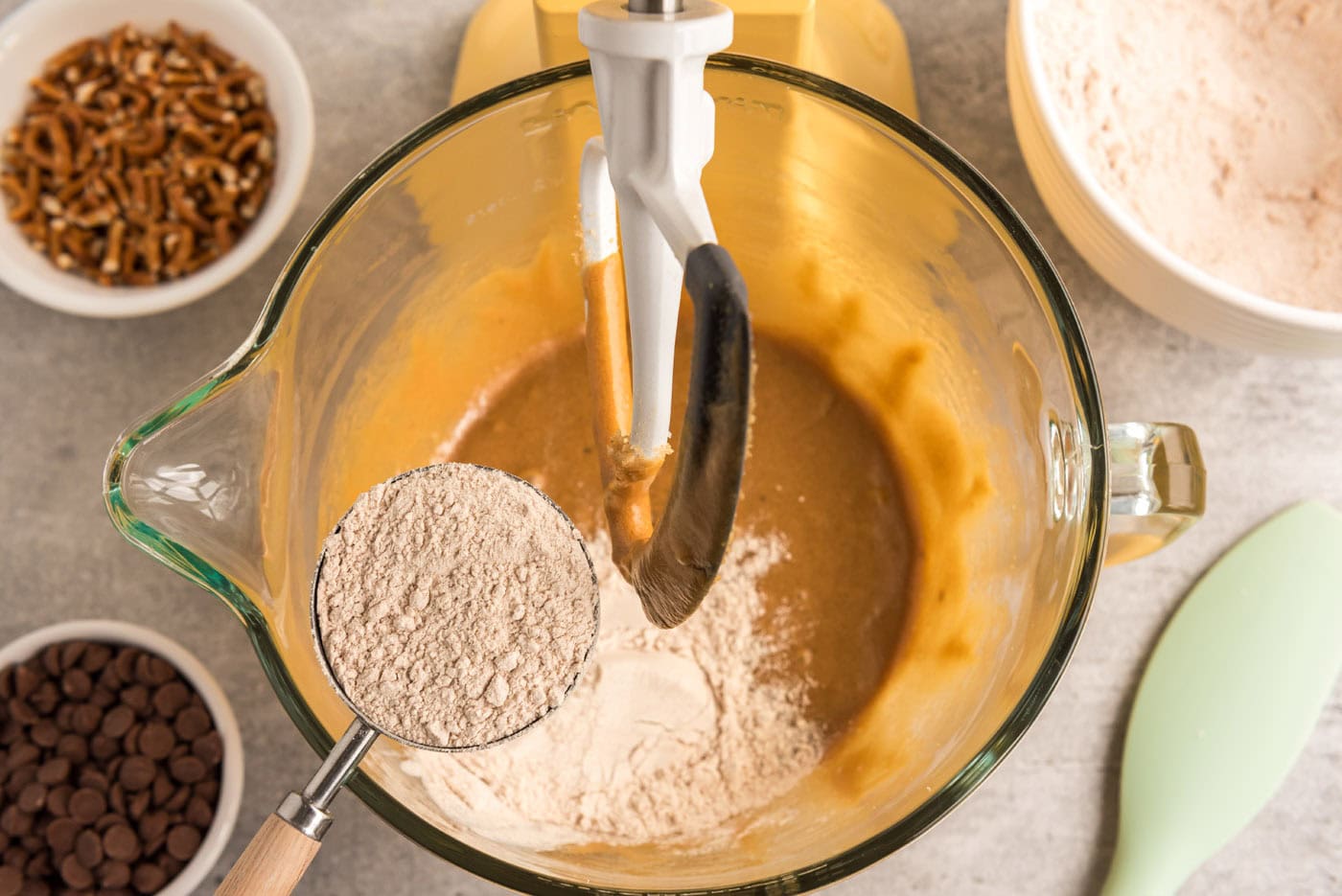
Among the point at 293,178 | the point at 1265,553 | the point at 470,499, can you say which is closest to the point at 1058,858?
the point at 1265,553

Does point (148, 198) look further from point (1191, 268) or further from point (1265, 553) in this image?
point (1265, 553)

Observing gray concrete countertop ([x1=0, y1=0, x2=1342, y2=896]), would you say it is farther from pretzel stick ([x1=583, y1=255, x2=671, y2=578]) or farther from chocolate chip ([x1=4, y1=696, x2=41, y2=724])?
pretzel stick ([x1=583, y1=255, x2=671, y2=578])

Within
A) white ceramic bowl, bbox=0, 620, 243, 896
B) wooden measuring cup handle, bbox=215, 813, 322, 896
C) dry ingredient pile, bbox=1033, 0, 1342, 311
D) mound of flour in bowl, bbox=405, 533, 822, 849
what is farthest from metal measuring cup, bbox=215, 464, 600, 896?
dry ingredient pile, bbox=1033, 0, 1342, 311

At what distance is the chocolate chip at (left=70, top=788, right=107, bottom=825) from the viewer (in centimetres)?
81

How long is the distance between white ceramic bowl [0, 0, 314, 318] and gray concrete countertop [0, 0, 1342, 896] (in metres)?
0.04

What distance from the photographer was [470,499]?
2.00ft

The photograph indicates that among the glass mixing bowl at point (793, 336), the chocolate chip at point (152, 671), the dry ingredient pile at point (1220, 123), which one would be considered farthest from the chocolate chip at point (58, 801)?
the dry ingredient pile at point (1220, 123)

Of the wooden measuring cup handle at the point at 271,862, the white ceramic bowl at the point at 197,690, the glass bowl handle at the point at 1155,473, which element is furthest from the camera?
the white ceramic bowl at the point at 197,690

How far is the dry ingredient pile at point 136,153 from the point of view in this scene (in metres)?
0.87

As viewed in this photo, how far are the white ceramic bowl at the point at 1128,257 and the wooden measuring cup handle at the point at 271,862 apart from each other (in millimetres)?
625

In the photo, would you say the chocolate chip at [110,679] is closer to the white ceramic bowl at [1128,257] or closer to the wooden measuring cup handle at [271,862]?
the wooden measuring cup handle at [271,862]

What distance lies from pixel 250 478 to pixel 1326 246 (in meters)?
0.79

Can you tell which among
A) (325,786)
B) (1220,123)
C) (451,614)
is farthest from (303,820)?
(1220,123)

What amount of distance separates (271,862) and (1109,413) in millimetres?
697
